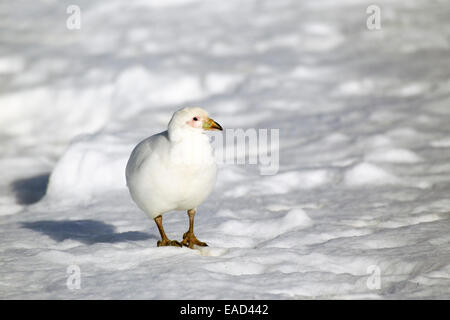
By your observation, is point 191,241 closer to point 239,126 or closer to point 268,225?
point 268,225

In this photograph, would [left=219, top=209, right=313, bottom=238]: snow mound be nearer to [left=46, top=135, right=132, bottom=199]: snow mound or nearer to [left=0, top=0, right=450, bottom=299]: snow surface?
[left=0, top=0, right=450, bottom=299]: snow surface

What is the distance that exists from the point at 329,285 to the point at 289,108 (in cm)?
508

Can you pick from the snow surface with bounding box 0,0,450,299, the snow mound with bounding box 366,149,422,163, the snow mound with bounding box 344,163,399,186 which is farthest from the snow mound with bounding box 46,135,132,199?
the snow mound with bounding box 366,149,422,163

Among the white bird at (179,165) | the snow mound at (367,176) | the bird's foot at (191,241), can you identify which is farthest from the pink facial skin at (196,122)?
the snow mound at (367,176)

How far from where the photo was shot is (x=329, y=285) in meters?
3.95

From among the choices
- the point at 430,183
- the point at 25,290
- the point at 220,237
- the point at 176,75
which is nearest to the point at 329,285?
the point at 220,237

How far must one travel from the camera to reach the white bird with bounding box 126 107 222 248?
4.38 m

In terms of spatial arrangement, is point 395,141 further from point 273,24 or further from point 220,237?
point 273,24
